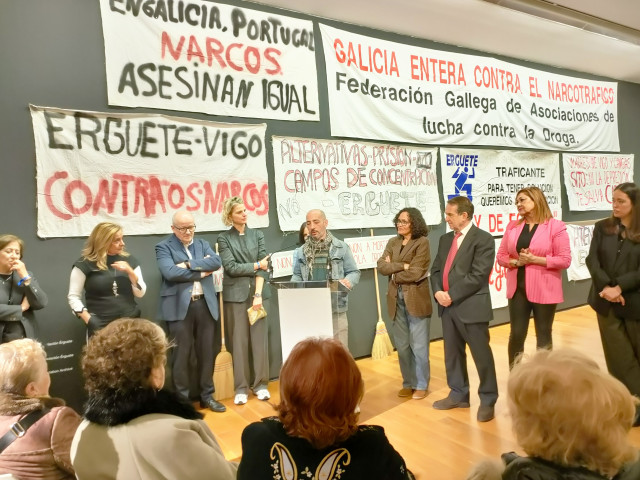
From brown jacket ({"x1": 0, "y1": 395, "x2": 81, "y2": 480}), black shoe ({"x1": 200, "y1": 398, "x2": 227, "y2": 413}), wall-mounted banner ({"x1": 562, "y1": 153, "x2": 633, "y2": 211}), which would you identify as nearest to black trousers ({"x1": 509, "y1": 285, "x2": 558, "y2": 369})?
black shoe ({"x1": 200, "y1": 398, "x2": 227, "y2": 413})

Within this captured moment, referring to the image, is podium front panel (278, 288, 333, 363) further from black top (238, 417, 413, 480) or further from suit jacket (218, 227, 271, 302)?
black top (238, 417, 413, 480)

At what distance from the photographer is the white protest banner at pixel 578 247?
6457 millimetres

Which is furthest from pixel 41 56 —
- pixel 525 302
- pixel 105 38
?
pixel 525 302

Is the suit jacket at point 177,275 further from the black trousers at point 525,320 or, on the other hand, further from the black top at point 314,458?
the black top at point 314,458

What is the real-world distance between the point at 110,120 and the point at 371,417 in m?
2.90

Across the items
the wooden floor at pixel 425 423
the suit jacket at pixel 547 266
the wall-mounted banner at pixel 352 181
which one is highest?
the wall-mounted banner at pixel 352 181

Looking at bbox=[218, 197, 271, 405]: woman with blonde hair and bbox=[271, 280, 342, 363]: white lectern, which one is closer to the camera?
bbox=[271, 280, 342, 363]: white lectern

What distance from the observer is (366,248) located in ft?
15.6

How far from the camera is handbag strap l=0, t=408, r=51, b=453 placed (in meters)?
1.38

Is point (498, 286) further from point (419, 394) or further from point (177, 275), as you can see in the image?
point (177, 275)

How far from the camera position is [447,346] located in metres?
3.30

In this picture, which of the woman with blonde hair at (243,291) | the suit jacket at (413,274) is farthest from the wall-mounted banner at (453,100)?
the suit jacket at (413,274)

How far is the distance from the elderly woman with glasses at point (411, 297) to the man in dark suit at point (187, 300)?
1347 mm

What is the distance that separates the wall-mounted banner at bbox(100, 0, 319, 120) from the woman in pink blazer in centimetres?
216
